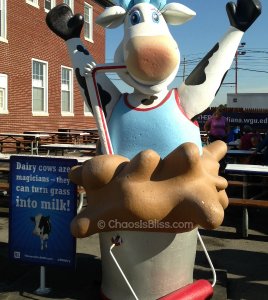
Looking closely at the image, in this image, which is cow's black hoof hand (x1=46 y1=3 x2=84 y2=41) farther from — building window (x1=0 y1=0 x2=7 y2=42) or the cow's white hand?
building window (x1=0 y1=0 x2=7 y2=42)

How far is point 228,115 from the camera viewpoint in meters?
14.2

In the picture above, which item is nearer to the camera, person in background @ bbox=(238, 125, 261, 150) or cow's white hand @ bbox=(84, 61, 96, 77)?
cow's white hand @ bbox=(84, 61, 96, 77)

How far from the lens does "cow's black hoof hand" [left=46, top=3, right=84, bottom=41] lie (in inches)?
113

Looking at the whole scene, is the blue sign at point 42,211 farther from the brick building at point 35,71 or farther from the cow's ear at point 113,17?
the brick building at point 35,71

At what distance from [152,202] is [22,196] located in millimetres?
1211

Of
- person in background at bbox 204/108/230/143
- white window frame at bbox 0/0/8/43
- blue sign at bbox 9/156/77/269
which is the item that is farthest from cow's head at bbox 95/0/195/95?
white window frame at bbox 0/0/8/43

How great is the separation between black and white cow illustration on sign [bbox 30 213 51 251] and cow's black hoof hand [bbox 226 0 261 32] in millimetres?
2064

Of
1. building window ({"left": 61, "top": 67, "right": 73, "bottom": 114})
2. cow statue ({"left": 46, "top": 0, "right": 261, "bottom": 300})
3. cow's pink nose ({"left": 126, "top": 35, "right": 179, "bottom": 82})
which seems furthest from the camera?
building window ({"left": 61, "top": 67, "right": 73, "bottom": 114})

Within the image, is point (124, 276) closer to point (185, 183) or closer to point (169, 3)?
point (185, 183)

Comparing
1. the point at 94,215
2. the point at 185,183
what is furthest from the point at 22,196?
the point at 185,183

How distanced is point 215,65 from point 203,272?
1862 mm

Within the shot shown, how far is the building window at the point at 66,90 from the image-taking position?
16141 mm

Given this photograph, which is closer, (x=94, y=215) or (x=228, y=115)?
(x=94, y=215)

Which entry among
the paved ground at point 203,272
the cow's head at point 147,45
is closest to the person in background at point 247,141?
the paved ground at point 203,272
